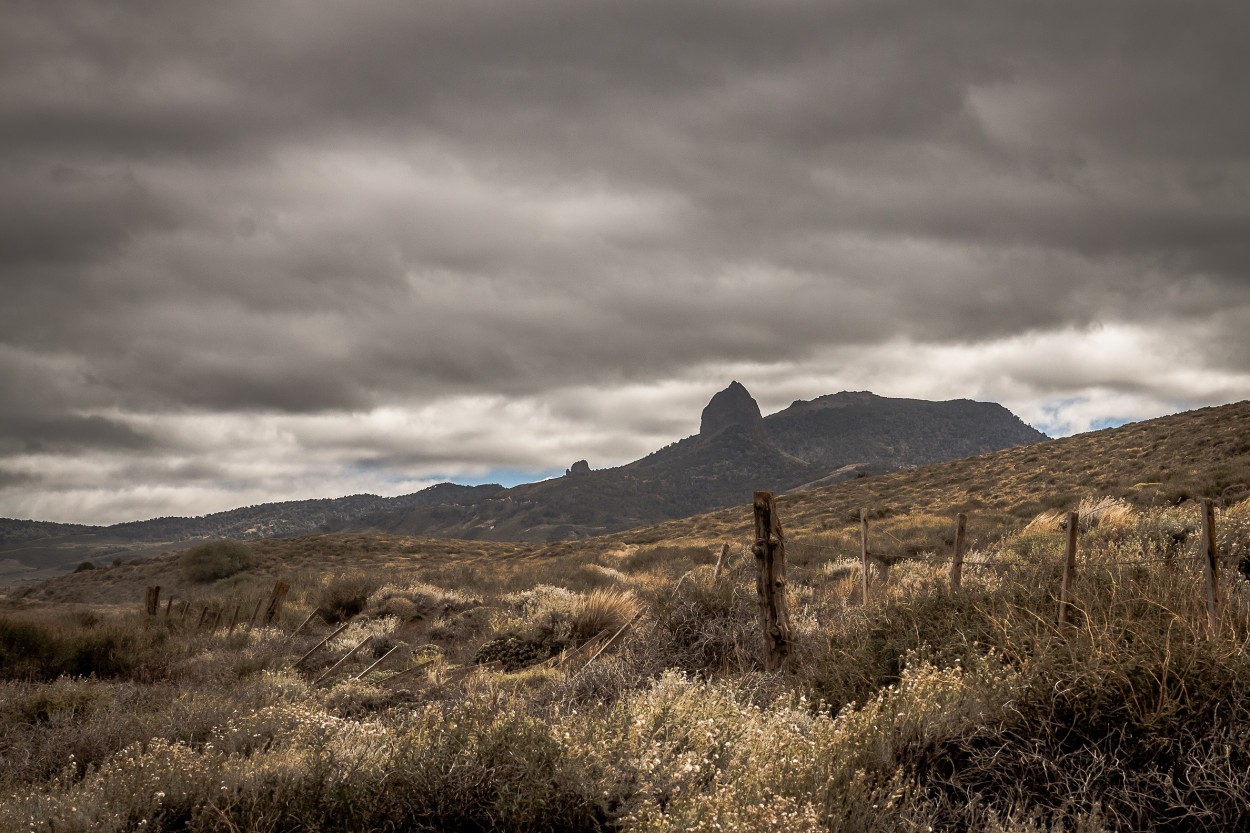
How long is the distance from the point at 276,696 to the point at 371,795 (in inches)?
224

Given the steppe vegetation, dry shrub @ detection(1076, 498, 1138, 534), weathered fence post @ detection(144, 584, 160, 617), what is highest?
dry shrub @ detection(1076, 498, 1138, 534)

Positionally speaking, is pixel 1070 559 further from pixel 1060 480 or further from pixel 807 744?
pixel 1060 480

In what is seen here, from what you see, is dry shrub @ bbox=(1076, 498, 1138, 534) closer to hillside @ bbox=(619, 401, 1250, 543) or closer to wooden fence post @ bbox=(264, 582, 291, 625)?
hillside @ bbox=(619, 401, 1250, 543)

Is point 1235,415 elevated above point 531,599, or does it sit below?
above

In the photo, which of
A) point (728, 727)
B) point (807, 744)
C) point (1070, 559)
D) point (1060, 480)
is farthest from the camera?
point (1060, 480)

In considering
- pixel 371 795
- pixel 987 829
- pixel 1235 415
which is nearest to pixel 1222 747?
pixel 987 829

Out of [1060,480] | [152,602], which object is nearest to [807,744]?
[152,602]

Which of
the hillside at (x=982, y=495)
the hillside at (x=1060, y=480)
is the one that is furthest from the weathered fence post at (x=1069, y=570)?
the hillside at (x=1060, y=480)

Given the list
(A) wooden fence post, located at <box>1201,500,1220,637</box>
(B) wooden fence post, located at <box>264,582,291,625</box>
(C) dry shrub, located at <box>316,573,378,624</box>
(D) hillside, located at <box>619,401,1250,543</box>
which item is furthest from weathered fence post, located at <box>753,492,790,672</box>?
(D) hillside, located at <box>619,401,1250,543</box>

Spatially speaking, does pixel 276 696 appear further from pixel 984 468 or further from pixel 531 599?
pixel 984 468

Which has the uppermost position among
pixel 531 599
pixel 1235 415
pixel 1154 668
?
pixel 1235 415

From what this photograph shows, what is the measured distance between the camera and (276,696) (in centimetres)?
967

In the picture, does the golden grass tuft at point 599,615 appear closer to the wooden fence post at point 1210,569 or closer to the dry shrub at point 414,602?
the dry shrub at point 414,602

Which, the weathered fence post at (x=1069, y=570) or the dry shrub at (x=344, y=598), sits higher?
the weathered fence post at (x=1069, y=570)
